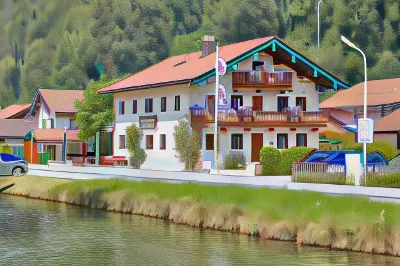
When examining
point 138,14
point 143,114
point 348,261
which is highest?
point 138,14

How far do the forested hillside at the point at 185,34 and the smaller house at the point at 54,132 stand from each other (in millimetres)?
28399

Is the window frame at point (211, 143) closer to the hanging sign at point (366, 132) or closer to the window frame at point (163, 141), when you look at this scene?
the window frame at point (163, 141)

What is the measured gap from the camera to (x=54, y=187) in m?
55.9

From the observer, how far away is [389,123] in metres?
71.5

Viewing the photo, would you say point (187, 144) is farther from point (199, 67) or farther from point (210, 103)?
point (199, 67)

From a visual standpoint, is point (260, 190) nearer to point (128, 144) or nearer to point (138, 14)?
point (128, 144)

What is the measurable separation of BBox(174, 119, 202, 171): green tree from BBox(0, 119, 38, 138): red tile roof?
40.3 meters

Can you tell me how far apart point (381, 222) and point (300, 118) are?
3528 cm

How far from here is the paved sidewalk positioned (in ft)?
114

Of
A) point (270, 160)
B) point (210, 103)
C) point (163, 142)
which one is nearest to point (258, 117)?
point (210, 103)

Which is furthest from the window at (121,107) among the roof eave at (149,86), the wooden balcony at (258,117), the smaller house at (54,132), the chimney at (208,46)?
the wooden balcony at (258,117)

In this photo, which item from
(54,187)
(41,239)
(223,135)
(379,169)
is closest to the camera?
(41,239)

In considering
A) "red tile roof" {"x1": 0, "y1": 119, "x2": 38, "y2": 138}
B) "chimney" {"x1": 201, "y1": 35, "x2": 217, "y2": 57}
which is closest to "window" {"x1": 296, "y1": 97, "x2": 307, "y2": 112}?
"chimney" {"x1": 201, "y1": 35, "x2": 217, "y2": 57}

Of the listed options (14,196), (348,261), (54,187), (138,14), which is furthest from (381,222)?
(138,14)
